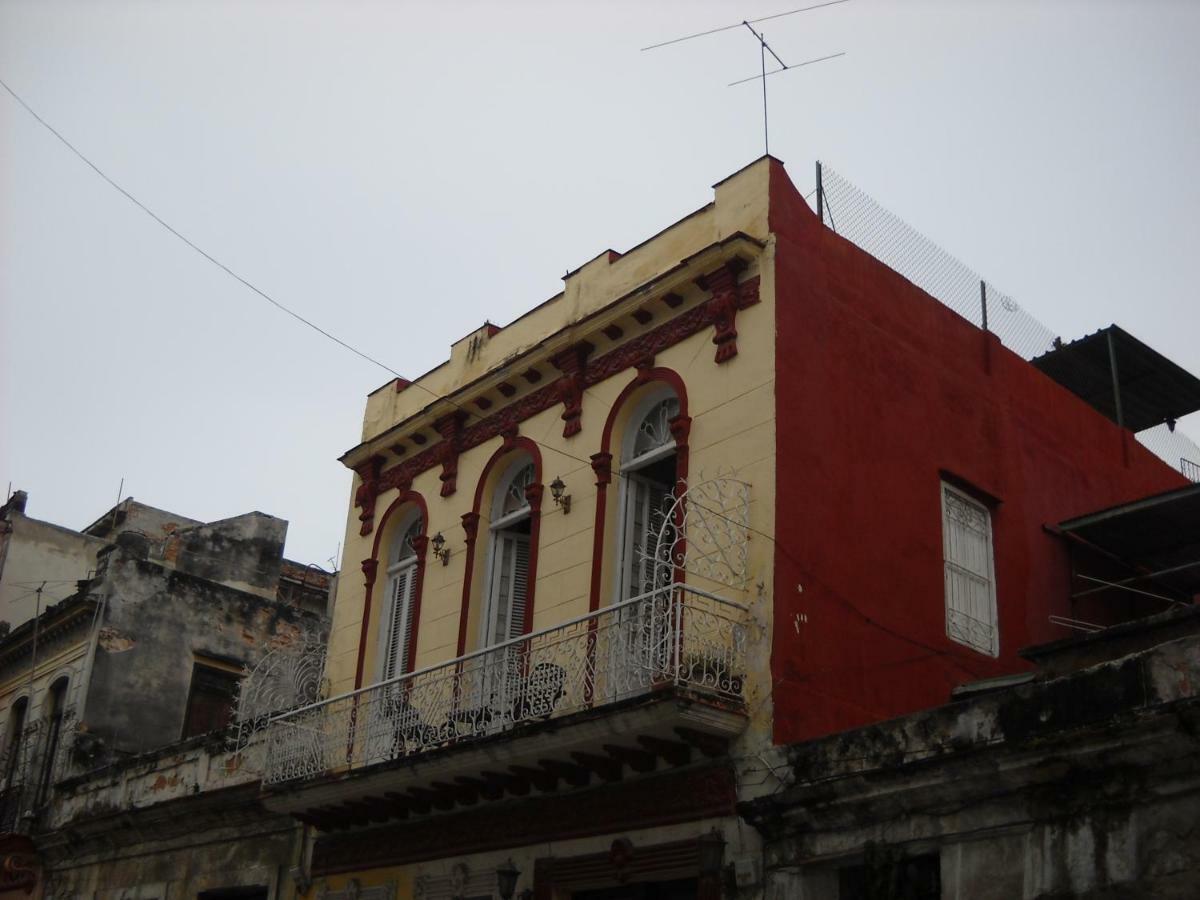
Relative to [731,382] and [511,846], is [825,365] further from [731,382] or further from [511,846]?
[511,846]

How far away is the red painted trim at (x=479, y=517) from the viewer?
45.2 feet

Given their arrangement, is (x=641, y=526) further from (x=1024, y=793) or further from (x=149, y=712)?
(x=149, y=712)

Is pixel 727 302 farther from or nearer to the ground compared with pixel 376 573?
farther from the ground

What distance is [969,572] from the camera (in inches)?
518

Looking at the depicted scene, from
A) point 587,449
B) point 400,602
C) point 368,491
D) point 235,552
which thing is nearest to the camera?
point 587,449

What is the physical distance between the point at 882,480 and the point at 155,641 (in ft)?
44.3

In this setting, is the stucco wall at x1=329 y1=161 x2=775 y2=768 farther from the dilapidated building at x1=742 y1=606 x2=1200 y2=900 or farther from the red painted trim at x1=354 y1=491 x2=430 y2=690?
the dilapidated building at x1=742 y1=606 x2=1200 y2=900

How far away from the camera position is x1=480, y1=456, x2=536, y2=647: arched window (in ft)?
47.5

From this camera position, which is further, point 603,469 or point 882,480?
point 603,469

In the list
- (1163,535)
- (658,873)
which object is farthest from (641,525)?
(1163,535)

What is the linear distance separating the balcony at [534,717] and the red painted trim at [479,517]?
470 mm

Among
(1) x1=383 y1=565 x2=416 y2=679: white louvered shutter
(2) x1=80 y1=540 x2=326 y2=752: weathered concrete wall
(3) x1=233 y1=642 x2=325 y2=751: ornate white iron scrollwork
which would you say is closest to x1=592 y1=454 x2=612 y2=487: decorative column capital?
(1) x1=383 y1=565 x2=416 y2=679: white louvered shutter

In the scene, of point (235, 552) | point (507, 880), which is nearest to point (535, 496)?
point (507, 880)

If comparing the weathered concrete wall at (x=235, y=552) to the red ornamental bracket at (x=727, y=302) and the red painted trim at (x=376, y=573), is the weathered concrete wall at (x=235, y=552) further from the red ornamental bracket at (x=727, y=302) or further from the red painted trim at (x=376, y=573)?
the red ornamental bracket at (x=727, y=302)
